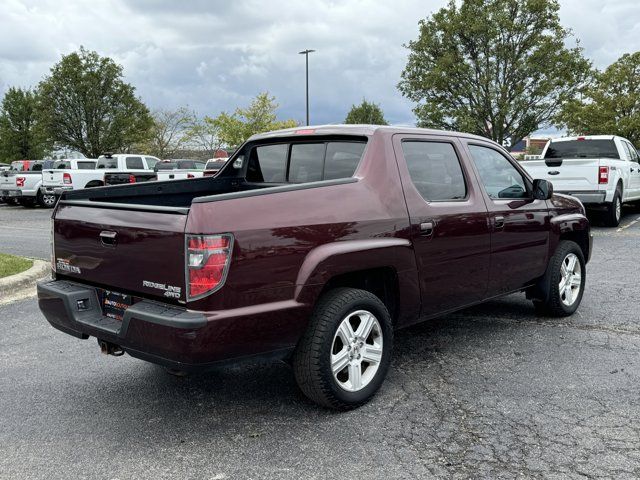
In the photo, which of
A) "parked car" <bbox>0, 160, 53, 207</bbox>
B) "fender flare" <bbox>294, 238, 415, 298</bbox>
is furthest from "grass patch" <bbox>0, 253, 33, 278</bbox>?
"parked car" <bbox>0, 160, 53, 207</bbox>

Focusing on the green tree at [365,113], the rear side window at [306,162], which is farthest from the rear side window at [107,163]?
the green tree at [365,113]

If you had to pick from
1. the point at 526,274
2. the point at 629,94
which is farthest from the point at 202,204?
the point at 629,94

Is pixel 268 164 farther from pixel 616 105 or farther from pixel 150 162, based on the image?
pixel 616 105

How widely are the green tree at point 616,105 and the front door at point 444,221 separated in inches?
1098

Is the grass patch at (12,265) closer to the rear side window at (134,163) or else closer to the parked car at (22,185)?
the parked car at (22,185)

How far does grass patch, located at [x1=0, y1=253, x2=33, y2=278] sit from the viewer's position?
757 cm

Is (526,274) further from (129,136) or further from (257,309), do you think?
(129,136)

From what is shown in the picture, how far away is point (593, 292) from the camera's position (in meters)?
6.67

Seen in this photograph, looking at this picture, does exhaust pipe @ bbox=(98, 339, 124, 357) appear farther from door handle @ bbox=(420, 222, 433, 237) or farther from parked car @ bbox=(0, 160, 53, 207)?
parked car @ bbox=(0, 160, 53, 207)

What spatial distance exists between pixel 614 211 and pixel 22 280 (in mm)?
11192

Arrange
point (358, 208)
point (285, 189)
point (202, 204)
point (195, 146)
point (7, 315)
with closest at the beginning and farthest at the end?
point (202, 204)
point (285, 189)
point (358, 208)
point (7, 315)
point (195, 146)

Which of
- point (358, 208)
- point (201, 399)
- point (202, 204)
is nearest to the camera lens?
point (202, 204)

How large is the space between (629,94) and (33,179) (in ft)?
94.0

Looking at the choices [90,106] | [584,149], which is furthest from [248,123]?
[584,149]
